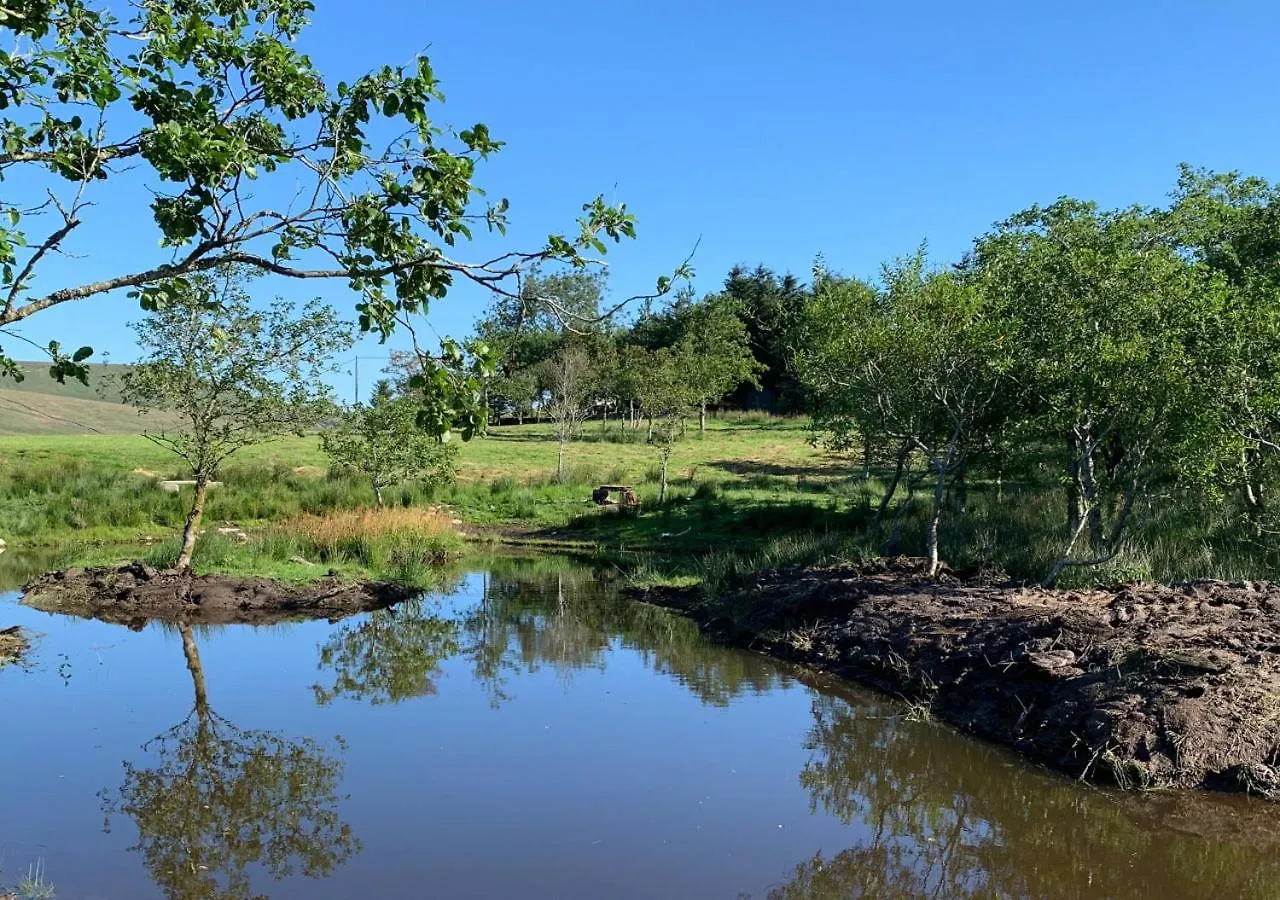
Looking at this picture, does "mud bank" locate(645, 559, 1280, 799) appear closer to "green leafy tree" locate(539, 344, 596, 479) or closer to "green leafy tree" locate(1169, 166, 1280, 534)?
"green leafy tree" locate(1169, 166, 1280, 534)

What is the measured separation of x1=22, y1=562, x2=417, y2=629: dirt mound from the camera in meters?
16.0

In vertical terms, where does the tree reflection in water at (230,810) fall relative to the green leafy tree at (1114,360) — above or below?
below

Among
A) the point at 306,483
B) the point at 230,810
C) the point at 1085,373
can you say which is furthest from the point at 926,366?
the point at 306,483

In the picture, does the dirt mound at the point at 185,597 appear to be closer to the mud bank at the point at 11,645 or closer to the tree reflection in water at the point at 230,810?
the mud bank at the point at 11,645

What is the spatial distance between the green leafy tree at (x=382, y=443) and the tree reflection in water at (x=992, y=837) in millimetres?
18214

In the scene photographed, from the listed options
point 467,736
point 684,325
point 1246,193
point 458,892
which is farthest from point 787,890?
point 684,325

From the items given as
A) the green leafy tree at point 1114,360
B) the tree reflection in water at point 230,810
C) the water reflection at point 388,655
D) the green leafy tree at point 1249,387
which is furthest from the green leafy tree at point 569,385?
the tree reflection in water at point 230,810

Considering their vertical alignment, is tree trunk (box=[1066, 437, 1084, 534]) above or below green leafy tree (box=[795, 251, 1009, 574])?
below

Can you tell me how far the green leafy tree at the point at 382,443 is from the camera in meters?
25.9

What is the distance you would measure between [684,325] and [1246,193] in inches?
1387

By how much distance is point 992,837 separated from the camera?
7480 mm

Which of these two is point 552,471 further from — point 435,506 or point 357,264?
point 357,264

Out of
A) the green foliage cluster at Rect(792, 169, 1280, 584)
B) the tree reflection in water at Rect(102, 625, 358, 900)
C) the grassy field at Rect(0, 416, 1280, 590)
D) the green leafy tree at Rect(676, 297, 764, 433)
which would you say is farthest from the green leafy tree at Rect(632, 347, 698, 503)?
the tree reflection in water at Rect(102, 625, 358, 900)

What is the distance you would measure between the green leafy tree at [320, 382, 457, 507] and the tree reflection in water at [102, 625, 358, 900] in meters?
16.3
